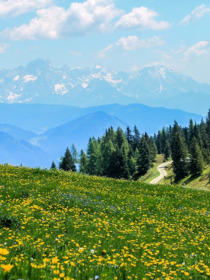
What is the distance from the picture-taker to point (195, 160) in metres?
92.4

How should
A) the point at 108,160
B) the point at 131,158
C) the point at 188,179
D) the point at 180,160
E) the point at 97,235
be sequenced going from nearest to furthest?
the point at 97,235 → the point at 188,179 → the point at 180,160 → the point at 108,160 → the point at 131,158

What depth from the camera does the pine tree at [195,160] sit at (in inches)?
3610

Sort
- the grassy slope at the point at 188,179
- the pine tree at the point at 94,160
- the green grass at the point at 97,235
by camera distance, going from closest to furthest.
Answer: the green grass at the point at 97,235 < the grassy slope at the point at 188,179 < the pine tree at the point at 94,160

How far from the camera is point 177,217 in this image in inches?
506

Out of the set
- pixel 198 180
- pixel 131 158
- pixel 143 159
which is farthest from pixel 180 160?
pixel 131 158

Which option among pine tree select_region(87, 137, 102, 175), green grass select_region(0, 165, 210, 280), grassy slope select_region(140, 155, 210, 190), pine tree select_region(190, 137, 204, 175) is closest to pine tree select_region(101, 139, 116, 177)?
pine tree select_region(87, 137, 102, 175)

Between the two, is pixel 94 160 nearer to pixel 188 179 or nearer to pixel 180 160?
pixel 180 160

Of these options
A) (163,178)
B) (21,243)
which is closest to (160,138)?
(163,178)

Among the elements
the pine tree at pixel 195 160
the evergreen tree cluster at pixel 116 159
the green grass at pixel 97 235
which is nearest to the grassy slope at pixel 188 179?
the pine tree at pixel 195 160

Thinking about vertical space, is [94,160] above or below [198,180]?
above

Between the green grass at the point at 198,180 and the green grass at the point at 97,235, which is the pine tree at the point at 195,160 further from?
the green grass at the point at 97,235

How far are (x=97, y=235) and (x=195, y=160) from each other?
8889 centimetres

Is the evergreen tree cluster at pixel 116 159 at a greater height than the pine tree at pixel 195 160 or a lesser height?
greater

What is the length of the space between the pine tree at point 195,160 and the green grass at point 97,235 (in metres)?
78.6
